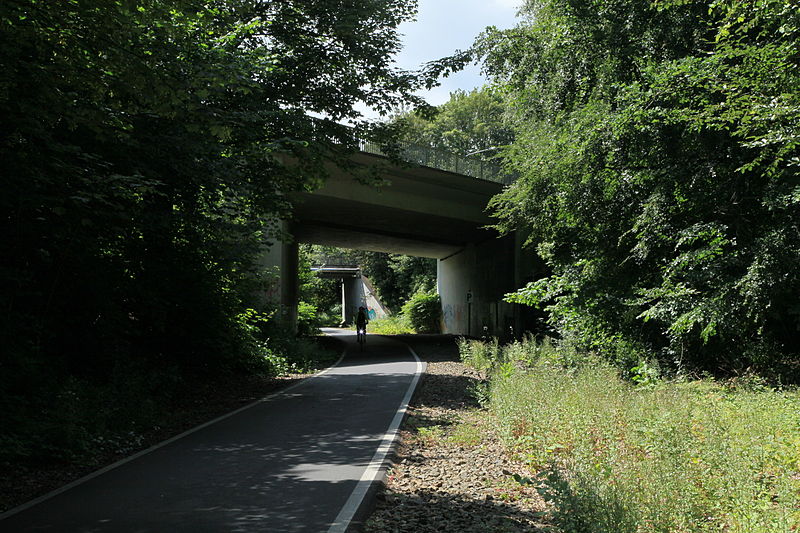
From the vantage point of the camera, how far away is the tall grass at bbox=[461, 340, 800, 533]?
193 inches

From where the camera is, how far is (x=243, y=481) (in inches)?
264

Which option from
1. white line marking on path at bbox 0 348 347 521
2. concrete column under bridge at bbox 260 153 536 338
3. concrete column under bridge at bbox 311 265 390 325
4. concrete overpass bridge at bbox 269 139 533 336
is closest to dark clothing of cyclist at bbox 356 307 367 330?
concrete overpass bridge at bbox 269 139 533 336

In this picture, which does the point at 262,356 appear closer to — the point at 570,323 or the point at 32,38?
the point at 570,323

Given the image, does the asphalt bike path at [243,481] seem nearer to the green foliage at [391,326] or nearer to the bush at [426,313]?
the bush at [426,313]

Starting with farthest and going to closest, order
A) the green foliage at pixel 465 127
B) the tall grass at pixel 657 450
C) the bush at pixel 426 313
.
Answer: the green foliage at pixel 465 127, the bush at pixel 426 313, the tall grass at pixel 657 450

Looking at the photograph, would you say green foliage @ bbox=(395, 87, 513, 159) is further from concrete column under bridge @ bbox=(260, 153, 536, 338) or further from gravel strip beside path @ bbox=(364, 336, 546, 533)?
gravel strip beside path @ bbox=(364, 336, 546, 533)

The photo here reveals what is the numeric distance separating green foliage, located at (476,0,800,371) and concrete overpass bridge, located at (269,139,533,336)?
471 centimetres

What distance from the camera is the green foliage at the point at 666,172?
34.1 ft

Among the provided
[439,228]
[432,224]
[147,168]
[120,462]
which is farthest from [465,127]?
[120,462]

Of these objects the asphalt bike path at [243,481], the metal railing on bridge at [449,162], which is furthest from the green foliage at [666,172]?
the metal railing on bridge at [449,162]

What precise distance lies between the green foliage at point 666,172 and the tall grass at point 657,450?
6.80ft

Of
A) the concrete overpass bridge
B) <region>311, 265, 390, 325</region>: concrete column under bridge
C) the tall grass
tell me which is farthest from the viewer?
<region>311, 265, 390, 325</region>: concrete column under bridge

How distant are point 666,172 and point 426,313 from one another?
1440 inches

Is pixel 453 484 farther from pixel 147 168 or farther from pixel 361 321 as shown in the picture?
pixel 361 321
